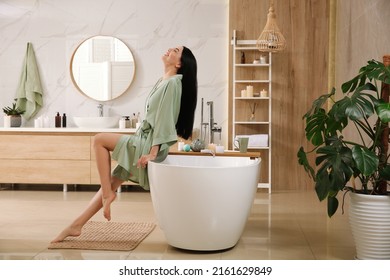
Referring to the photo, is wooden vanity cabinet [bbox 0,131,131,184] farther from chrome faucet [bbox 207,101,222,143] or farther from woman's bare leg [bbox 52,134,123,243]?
woman's bare leg [bbox 52,134,123,243]

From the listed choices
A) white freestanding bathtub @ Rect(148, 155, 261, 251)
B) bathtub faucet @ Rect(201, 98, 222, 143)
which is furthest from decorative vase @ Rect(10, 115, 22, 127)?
white freestanding bathtub @ Rect(148, 155, 261, 251)

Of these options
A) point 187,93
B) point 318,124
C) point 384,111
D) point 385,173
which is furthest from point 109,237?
point 384,111

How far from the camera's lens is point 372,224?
332 centimetres

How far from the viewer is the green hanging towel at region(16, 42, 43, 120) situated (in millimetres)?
6758

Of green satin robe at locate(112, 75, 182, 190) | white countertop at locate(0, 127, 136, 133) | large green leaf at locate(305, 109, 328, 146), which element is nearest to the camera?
large green leaf at locate(305, 109, 328, 146)

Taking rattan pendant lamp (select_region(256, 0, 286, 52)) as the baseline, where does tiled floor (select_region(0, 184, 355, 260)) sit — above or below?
below

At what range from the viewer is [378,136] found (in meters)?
3.47

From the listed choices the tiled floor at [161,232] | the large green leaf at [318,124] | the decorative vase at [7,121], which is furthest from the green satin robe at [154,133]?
the decorative vase at [7,121]

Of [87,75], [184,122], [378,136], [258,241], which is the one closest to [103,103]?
[87,75]

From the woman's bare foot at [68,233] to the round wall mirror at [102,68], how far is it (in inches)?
121

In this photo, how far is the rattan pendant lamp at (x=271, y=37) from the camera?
607 centimetres

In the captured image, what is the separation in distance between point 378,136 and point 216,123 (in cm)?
335

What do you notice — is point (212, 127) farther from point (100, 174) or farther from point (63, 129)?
point (100, 174)

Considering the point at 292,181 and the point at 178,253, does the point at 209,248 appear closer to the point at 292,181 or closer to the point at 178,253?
the point at 178,253
